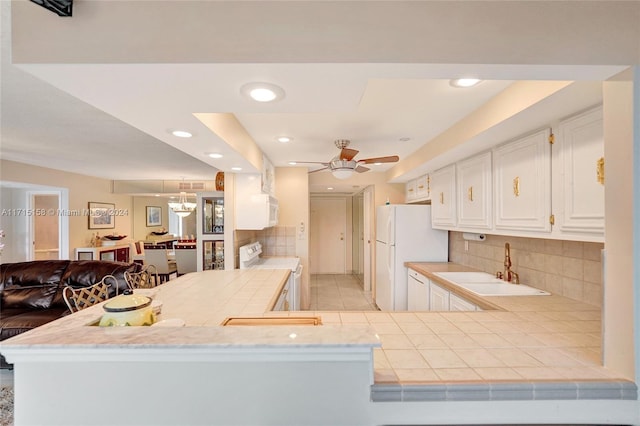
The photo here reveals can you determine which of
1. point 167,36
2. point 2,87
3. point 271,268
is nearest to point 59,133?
point 2,87

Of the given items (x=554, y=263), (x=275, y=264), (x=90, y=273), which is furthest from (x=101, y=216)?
(x=554, y=263)

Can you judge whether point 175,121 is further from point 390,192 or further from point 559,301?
point 390,192

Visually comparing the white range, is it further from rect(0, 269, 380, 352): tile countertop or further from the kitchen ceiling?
rect(0, 269, 380, 352): tile countertop

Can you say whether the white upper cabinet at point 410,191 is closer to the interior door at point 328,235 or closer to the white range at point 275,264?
the white range at point 275,264

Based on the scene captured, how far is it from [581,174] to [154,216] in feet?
29.7

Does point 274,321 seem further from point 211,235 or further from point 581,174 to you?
point 211,235

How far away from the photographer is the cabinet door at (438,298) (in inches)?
102

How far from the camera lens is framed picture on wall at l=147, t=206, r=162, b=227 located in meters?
7.88

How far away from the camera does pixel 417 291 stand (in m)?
3.33

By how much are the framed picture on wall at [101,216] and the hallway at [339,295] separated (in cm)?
481

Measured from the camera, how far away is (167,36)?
0.99m

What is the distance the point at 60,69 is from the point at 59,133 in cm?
265

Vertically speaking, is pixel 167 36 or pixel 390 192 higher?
pixel 167 36

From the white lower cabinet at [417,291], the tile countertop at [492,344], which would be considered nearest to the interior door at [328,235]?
the white lower cabinet at [417,291]
